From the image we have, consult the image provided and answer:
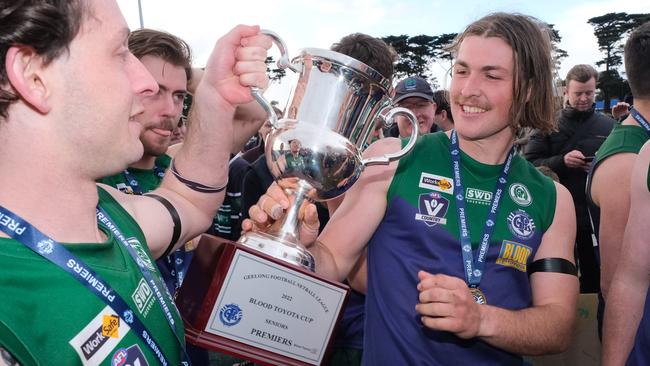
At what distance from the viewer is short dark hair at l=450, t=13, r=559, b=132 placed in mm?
2443

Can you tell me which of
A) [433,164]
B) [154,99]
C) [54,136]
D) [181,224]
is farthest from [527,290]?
[154,99]

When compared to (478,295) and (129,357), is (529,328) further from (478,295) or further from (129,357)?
(129,357)

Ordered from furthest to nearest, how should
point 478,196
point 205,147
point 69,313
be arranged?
1. point 478,196
2. point 205,147
3. point 69,313

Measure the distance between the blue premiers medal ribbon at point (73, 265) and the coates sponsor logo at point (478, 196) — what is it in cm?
138

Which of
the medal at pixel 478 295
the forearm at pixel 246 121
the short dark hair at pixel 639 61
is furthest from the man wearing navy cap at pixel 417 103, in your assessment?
the medal at pixel 478 295

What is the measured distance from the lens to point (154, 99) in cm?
311

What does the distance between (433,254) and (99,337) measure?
1313 millimetres

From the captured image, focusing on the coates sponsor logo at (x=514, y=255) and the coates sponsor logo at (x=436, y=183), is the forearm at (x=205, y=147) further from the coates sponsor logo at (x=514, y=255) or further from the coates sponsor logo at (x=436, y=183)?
the coates sponsor logo at (x=514, y=255)

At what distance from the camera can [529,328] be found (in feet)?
6.88

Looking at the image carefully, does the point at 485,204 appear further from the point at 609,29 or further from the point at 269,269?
the point at 609,29

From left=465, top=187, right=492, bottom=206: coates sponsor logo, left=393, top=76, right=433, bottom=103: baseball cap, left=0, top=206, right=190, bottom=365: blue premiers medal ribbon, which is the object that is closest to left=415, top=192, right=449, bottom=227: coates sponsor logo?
left=465, top=187, right=492, bottom=206: coates sponsor logo

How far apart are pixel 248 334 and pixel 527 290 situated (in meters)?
1.22

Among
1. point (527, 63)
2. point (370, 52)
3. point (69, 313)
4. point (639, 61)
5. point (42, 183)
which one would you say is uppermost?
point (639, 61)

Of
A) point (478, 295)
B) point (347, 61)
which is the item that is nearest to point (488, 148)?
point (478, 295)
